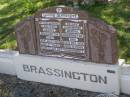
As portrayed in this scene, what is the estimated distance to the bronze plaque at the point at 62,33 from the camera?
606 centimetres

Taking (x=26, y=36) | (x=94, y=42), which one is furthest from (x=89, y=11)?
(x=94, y=42)

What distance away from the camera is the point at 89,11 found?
8.56m

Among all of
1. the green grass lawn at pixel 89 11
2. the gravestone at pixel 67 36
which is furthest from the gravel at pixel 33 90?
the green grass lawn at pixel 89 11

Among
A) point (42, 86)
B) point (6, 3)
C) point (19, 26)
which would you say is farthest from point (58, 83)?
point (6, 3)

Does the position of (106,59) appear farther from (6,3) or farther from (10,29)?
(6,3)

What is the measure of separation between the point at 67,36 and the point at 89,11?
2.46m

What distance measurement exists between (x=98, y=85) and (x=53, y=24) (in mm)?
1248

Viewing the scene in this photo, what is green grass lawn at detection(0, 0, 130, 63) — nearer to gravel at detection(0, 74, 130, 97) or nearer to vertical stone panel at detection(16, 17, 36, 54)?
gravel at detection(0, 74, 130, 97)

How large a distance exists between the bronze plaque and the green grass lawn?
1124mm

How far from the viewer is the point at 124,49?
23.5ft

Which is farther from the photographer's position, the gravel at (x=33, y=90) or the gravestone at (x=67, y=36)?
the gravel at (x=33, y=90)

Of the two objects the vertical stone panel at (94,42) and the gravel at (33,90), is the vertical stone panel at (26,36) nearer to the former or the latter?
the gravel at (33,90)

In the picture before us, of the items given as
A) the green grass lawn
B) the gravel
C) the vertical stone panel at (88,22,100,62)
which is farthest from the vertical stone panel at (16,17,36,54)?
the green grass lawn

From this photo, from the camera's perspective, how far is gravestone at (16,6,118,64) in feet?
19.5
